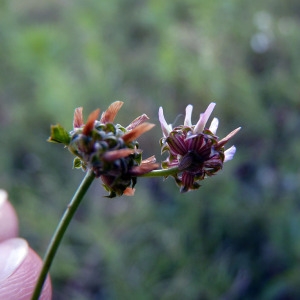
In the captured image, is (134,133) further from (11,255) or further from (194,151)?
(11,255)

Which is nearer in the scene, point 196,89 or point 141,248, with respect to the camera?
point 141,248

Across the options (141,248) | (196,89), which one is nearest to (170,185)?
(141,248)

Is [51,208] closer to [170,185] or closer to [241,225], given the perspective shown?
[170,185]

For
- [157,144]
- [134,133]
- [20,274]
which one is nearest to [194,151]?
[134,133]

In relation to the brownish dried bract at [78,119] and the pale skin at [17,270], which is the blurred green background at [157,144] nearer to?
the pale skin at [17,270]

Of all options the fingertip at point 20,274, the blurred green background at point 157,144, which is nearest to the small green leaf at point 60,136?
the fingertip at point 20,274

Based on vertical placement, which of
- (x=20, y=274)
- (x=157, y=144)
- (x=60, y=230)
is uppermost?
(x=60, y=230)
